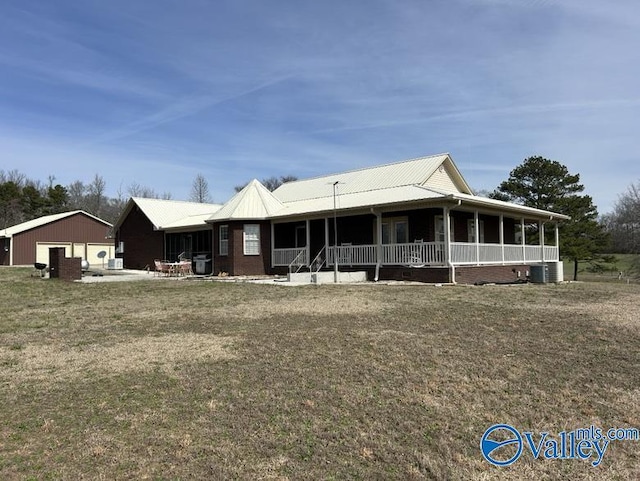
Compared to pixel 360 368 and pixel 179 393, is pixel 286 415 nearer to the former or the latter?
pixel 179 393

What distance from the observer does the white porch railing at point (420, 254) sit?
1769cm

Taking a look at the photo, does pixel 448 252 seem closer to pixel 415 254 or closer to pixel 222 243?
pixel 415 254

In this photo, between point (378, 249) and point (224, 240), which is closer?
point (378, 249)

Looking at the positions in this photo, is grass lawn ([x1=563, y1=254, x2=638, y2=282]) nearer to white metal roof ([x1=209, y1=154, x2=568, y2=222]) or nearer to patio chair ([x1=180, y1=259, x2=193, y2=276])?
white metal roof ([x1=209, y1=154, x2=568, y2=222])

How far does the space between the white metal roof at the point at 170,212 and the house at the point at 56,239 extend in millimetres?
10238

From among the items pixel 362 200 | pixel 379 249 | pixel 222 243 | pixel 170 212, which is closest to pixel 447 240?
pixel 379 249

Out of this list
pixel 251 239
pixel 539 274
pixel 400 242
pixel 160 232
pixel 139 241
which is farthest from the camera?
pixel 139 241

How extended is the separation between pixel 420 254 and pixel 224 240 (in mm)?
9542

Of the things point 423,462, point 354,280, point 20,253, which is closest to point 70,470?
point 423,462

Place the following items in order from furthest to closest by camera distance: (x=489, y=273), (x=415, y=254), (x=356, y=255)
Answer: (x=356, y=255) < (x=489, y=273) < (x=415, y=254)

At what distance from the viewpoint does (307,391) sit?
5422 millimetres

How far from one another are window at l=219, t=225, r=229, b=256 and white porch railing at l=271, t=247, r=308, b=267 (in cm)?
217

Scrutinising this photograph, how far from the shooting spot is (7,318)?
32.6 ft

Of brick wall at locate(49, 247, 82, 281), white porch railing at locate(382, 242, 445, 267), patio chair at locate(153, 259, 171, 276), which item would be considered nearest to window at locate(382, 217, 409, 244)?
white porch railing at locate(382, 242, 445, 267)
